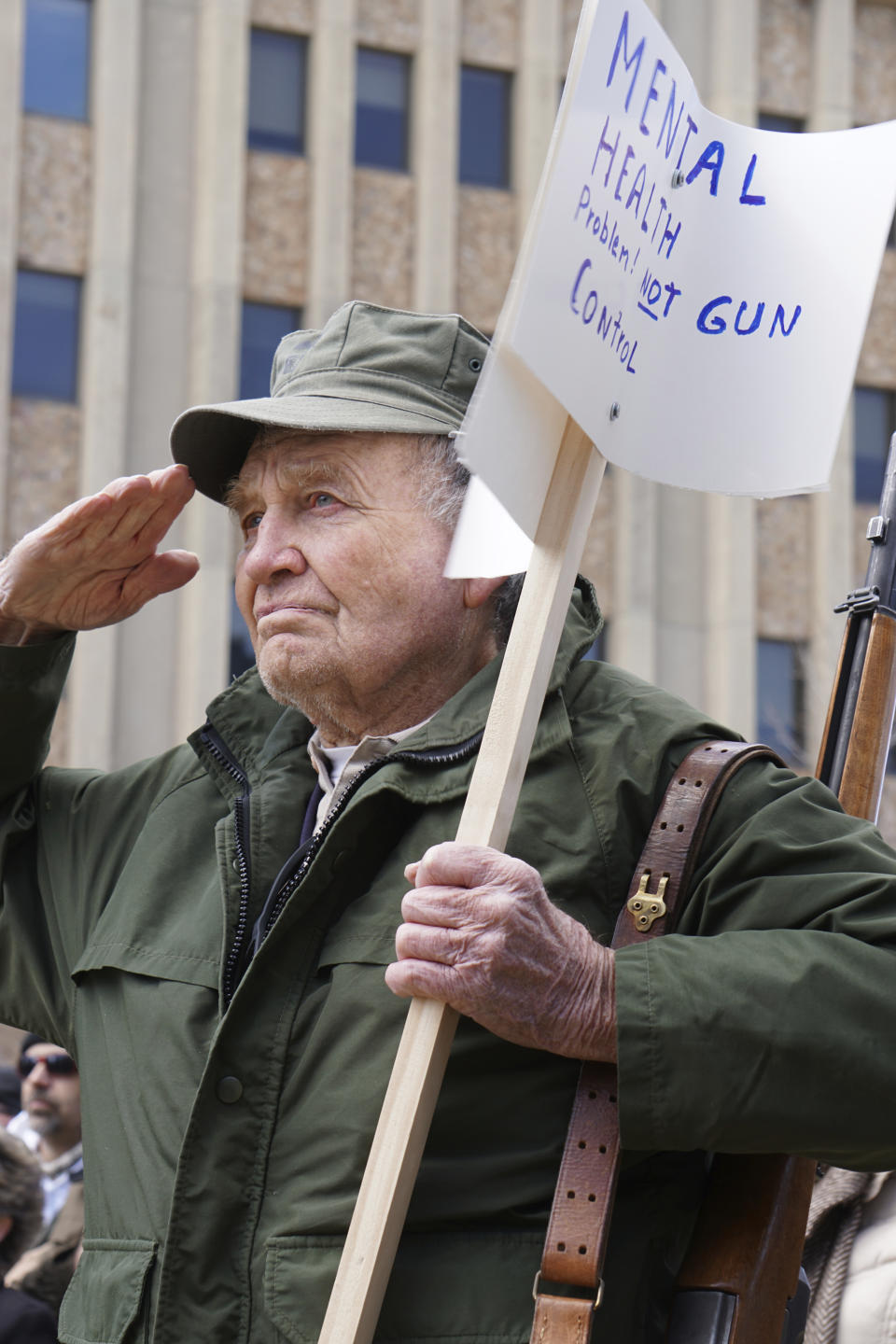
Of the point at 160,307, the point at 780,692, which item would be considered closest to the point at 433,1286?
the point at 160,307

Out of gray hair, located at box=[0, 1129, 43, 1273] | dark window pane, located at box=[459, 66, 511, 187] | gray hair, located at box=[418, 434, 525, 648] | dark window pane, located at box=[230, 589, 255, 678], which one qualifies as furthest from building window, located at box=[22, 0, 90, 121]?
gray hair, located at box=[418, 434, 525, 648]

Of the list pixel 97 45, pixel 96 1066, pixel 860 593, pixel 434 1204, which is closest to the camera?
pixel 434 1204

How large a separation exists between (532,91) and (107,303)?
4.55 meters

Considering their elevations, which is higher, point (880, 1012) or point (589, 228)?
point (589, 228)

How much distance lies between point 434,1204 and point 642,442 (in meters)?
1.00

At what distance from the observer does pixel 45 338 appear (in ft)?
48.4

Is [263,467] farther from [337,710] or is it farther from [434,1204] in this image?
[434,1204]

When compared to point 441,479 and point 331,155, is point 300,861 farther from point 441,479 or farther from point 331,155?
point 331,155

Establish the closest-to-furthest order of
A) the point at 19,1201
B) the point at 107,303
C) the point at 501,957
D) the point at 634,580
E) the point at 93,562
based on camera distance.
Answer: the point at 501,957 < the point at 93,562 < the point at 19,1201 < the point at 107,303 < the point at 634,580

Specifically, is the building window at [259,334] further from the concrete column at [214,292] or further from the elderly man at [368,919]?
the elderly man at [368,919]

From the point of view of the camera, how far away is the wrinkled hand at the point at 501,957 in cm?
204

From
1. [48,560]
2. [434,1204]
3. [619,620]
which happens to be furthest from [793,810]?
[619,620]

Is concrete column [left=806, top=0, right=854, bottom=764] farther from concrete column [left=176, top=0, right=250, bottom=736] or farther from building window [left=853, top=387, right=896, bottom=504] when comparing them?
concrete column [left=176, top=0, right=250, bottom=736]

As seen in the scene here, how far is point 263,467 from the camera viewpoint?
2812 mm
